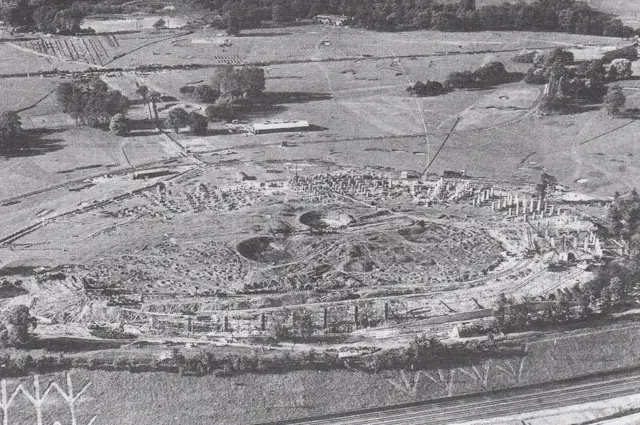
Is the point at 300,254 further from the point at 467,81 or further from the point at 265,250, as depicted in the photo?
the point at 467,81

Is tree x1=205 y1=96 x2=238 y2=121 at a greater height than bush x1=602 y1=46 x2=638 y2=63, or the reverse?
bush x1=602 y1=46 x2=638 y2=63

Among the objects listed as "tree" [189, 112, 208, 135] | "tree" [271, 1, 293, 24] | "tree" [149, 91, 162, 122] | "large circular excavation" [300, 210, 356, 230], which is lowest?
"large circular excavation" [300, 210, 356, 230]

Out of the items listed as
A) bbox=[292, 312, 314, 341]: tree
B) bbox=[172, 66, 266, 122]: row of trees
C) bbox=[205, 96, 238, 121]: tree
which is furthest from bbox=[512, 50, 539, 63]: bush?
bbox=[292, 312, 314, 341]: tree

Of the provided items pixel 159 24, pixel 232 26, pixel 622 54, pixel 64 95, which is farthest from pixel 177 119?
pixel 622 54

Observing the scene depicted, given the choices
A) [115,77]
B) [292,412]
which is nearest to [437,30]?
[115,77]

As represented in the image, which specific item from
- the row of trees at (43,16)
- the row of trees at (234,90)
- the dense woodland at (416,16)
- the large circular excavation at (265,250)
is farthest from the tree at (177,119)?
the row of trees at (43,16)

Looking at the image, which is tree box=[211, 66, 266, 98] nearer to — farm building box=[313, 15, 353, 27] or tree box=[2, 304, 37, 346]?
farm building box=[313, 15, 353, 27]
